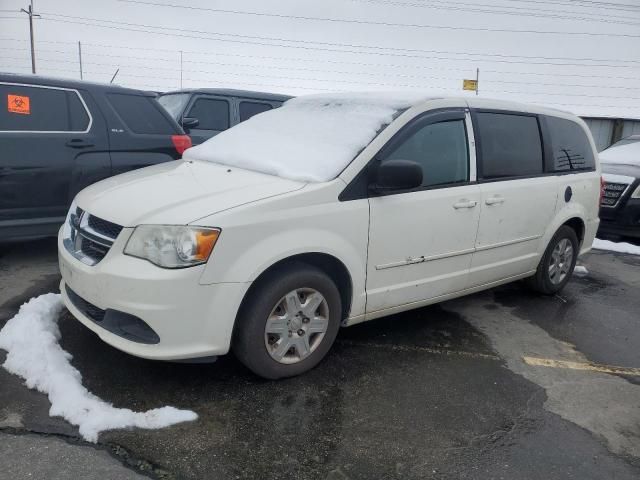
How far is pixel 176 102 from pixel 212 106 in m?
0.59

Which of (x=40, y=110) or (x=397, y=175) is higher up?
(x=40, y=110)

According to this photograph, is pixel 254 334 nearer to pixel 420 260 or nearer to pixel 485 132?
pixel 420 260

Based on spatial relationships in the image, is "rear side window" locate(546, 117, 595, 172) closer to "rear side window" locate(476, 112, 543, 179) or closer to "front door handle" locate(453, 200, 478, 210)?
"rear side window" locate(476, 112, 543, 179)

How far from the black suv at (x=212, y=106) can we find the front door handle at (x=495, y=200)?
5.31 meters

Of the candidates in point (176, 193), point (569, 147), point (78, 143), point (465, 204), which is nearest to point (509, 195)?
point (465, 204)

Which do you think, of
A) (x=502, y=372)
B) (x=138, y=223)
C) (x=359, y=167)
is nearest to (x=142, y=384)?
(x=138, y=223)

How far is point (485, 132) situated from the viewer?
13.5ft

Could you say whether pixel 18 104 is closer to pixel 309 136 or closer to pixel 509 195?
pixel 309 136

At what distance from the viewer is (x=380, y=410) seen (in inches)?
118

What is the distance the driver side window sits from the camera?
361cm

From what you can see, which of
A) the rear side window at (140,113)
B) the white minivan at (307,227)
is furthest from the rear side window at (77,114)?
the white minivan at (307,227)

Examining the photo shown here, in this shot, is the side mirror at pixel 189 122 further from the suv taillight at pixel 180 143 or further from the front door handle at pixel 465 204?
the front door handle at pixel 465 204

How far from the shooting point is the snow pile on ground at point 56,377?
8.75 feet

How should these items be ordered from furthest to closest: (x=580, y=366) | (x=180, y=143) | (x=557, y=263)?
1. (x=180, y=143)
2. (x=557, y=263)
3. (x=580, y=366)
